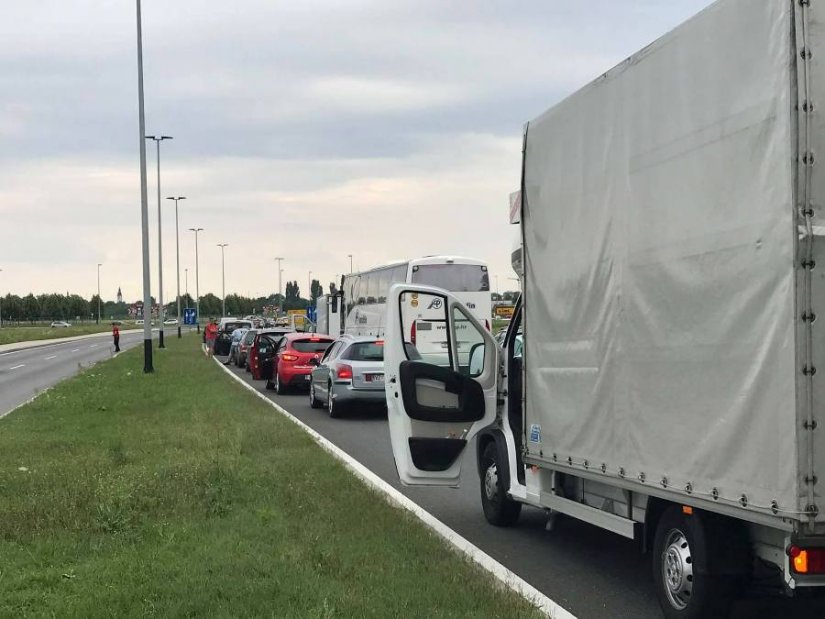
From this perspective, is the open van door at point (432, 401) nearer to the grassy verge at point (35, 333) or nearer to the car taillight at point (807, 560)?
the car taillight at point (807, 560)

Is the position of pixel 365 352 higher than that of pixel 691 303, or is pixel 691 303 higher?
pixel 691 303

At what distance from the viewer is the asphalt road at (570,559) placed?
6453 millimetres

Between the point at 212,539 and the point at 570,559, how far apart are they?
265cm

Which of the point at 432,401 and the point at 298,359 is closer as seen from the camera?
the point at 432,401

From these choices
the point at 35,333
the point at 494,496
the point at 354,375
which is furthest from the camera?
the point at 35,333

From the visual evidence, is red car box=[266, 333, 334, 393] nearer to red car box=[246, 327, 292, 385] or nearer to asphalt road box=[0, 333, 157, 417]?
red car box=[246, 327, 292, 385]

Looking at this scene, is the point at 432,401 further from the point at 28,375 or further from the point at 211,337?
the point at 211,337

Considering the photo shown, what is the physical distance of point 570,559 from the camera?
7.88 metres

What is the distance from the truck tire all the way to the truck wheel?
276 centimetres

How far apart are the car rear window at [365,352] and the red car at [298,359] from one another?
16.5ft

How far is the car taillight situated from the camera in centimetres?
474

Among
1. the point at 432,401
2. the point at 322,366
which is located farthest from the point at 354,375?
the point at 432,401

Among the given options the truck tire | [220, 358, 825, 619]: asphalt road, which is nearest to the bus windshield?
[220, 358, 825, 619]: asphalt road

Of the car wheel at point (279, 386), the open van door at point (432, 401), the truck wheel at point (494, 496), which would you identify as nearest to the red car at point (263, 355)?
the car wheel at point (279, 386)
